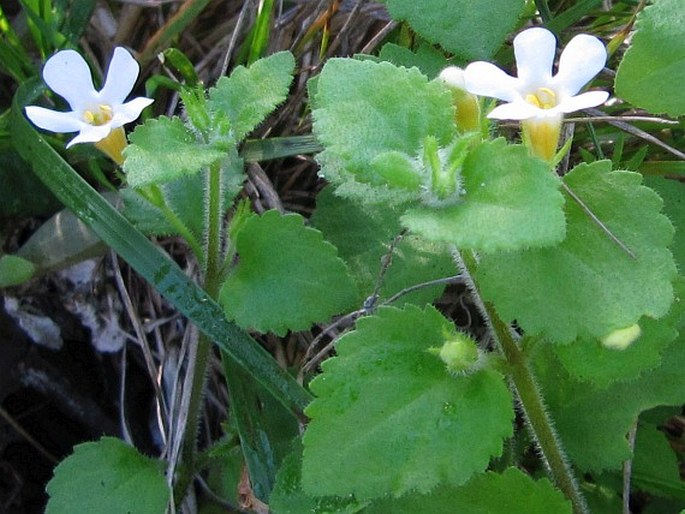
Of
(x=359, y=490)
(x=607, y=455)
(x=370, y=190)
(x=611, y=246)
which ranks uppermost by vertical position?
(x=370, y=190)

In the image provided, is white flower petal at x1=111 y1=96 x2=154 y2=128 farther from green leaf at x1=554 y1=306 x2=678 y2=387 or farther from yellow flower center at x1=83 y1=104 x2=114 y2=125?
green leaf at x1=554 y1=306 x2=678 y2=387

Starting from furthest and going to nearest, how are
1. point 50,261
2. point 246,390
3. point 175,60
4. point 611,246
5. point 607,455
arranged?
point 50,261 < point 175,60 < point 246,390 < point 607,455 < point 611,246

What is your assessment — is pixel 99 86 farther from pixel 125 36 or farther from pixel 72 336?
pixel 72 336

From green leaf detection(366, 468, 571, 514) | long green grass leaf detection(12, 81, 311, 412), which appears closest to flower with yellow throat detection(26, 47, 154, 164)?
long green grass leaf detection(12, 81, 311, 412)

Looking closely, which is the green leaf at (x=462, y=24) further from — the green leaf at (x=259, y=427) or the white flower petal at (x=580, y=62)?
the green leaf at (x=259, y=427)

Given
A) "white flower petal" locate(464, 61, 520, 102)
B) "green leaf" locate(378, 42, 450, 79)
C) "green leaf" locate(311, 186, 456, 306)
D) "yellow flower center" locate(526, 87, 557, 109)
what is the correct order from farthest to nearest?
"green leaf" locate(378, 42, 450, 79) < "green leaf" locate(311, 186, 456, 306) < "yellow flower center" locate(526, 87, 557, 109) < "white flower petal" locate(464, 61, 520, 102)

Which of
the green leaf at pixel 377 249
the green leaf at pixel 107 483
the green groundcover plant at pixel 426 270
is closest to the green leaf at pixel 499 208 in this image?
the green groundcover plant at pixel 426 270

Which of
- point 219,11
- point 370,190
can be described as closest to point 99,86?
point 219,11
